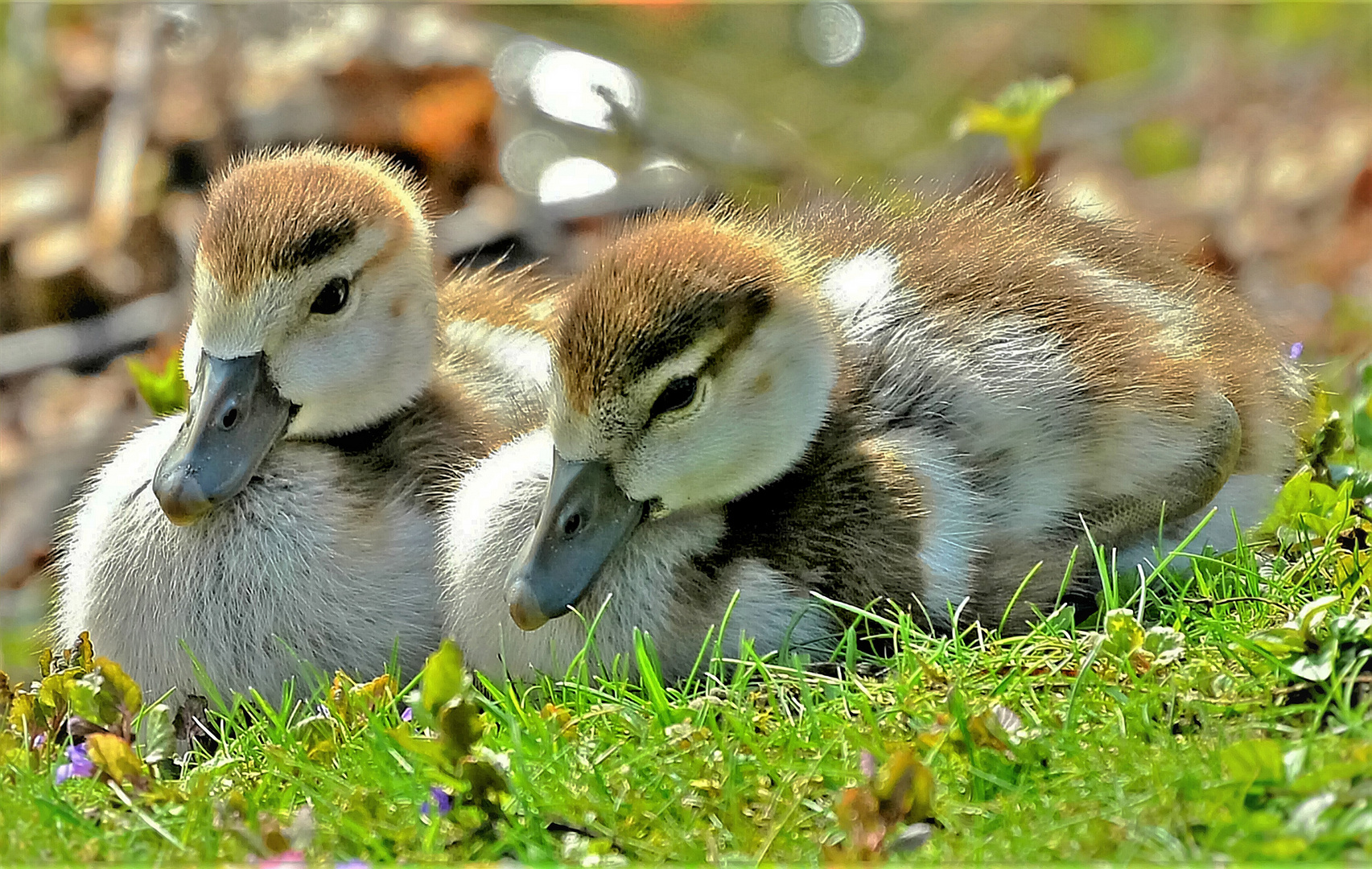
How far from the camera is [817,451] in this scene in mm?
3201

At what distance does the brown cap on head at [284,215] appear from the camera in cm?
327

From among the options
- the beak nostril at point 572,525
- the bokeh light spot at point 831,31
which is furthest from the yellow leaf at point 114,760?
the bokeh light spot at point 831,31

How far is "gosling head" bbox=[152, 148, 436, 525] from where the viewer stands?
10.7 ft

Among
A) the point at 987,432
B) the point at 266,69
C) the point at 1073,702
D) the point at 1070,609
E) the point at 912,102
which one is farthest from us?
the point at 912,102

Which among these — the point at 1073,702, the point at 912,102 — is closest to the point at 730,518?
the point at 1073,702

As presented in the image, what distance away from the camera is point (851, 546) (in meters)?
3.09

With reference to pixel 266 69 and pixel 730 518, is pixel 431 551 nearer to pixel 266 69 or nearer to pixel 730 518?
pixel 730 518

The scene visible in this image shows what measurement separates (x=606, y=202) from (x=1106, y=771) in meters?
4.26

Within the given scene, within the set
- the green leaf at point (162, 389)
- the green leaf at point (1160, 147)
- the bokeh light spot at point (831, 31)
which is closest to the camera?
the green leaf at point (162, 389)

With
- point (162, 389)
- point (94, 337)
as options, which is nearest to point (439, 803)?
point (162, 389)

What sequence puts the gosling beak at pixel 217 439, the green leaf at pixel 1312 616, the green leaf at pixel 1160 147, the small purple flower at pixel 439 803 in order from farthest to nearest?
the green leaf at pixel 1160 147
the gosling beak at pixel 217 439
the green leaf at pixel 1312 616
the small purple flower at pixel 439 803

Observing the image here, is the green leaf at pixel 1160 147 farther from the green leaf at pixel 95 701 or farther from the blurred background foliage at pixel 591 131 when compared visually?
the green leaf at pixel 95 701

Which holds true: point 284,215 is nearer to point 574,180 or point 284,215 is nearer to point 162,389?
point 162,389

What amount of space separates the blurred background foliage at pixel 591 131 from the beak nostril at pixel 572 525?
1.81m
